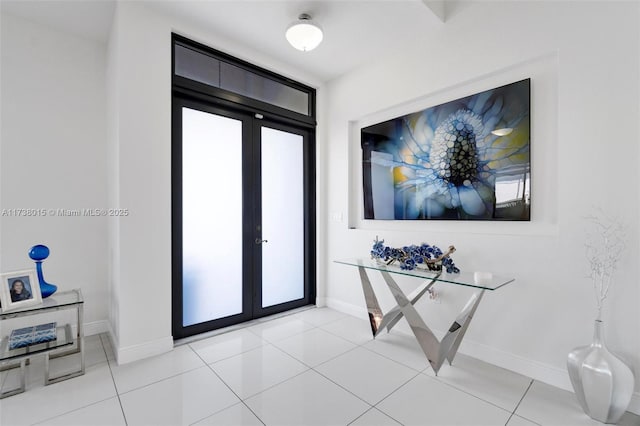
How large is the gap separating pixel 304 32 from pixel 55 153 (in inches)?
109

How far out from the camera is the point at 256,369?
7.68 ft

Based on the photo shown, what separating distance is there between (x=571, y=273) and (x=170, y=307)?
3.30m

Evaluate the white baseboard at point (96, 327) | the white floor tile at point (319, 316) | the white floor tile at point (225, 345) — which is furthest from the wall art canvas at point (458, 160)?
the white baseboard at point (96, 327)

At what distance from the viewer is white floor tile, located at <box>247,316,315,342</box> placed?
299 cm

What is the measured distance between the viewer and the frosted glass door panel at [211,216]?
2.94 m

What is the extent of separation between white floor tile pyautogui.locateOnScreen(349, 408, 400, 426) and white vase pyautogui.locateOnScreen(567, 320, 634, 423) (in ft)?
3.85

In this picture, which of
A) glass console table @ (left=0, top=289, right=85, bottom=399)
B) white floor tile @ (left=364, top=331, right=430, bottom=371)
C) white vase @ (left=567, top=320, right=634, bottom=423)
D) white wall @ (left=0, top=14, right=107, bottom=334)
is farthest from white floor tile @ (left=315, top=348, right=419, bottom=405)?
white wall @ (left=0, top=14, right=107, bottom=334)

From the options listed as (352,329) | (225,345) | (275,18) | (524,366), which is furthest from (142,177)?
(524,366)

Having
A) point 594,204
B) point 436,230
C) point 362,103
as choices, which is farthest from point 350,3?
point 594,204

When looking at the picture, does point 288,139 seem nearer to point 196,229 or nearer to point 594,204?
point 196,229

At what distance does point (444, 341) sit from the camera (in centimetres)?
224

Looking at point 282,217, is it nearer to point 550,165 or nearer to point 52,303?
point 52,303

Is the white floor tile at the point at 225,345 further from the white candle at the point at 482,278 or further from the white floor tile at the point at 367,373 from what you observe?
the white candle at the point at 482,278

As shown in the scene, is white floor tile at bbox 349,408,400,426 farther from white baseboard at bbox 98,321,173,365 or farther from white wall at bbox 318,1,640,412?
white baseboard at bbox 98,321,173,365
